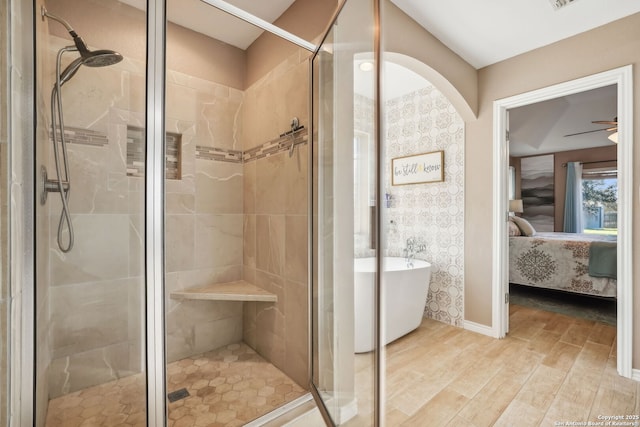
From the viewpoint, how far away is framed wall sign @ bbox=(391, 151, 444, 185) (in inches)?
119

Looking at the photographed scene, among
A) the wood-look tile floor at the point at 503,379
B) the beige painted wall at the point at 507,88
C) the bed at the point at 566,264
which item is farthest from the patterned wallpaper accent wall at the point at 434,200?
the bed at the point at 566,264

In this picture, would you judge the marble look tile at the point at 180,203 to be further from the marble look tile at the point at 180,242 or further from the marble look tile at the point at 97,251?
the marble look tile at the point at 97,251

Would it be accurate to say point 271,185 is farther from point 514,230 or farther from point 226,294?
point 514,230

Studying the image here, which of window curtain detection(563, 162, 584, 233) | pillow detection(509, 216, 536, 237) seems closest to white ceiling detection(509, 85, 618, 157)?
window curtain detection(563, 162, 584, 233)

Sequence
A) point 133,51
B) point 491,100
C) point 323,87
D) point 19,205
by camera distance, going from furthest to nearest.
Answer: point 491,100 → point 323,87 → point 133,51 → point 19,205

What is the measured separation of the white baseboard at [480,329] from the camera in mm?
2555

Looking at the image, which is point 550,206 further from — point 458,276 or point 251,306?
point 251,306

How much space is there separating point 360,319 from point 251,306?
104 centimetres

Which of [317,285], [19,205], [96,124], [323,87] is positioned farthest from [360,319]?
[96,124]

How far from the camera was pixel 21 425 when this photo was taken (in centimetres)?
89

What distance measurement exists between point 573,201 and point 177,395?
25.6 ft

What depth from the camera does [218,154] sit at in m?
2.04

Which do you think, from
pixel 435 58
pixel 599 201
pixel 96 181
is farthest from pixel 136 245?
pixel 599 201

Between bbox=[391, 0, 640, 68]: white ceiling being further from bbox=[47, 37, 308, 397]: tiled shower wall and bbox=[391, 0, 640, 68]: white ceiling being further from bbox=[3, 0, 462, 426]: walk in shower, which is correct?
bbox=[47, 37, 308, 397]: tiled shower wall
